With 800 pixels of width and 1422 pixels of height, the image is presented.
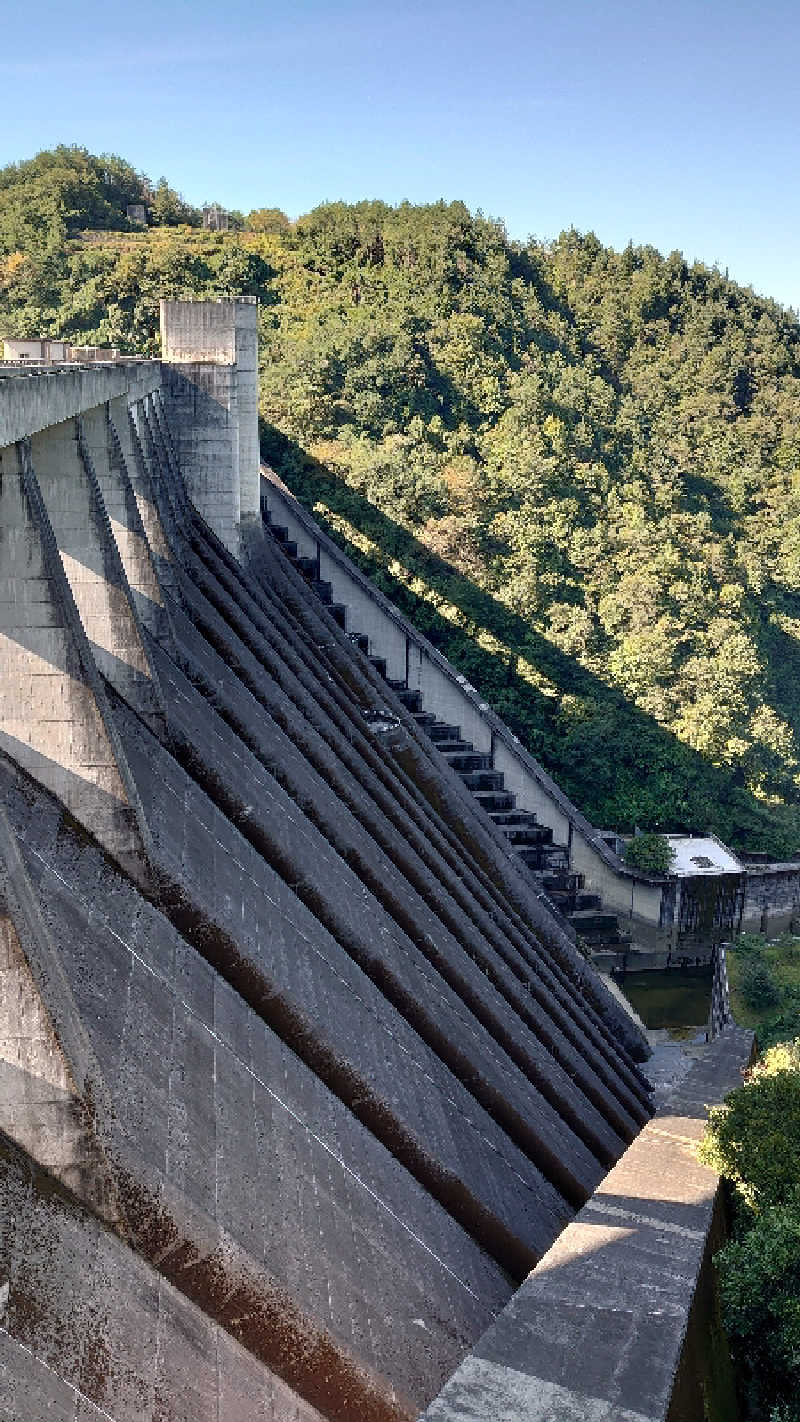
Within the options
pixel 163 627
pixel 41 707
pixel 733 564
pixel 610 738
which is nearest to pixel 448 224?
pixel 733 564

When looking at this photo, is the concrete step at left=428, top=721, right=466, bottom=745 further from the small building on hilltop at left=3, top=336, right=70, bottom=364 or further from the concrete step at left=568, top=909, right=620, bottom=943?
the small building on hilltop at left=3, top=336, right=70, bottom=364

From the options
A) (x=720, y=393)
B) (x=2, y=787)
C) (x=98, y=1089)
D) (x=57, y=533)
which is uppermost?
(x=720, y=393)

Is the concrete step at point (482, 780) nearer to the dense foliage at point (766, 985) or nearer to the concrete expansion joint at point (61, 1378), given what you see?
the dense foliage at point (766, 985)

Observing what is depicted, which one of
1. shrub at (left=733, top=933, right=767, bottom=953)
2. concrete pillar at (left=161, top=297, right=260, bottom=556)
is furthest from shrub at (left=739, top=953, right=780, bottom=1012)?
concrete pillar at (left=161, top=297, right=260, bottom=556)

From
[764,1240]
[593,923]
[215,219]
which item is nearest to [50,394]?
[764,1240]

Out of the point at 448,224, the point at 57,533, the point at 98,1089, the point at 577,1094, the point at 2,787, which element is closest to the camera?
the point at 98,1089

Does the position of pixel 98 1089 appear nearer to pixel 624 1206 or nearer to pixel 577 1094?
pixel 624 1206

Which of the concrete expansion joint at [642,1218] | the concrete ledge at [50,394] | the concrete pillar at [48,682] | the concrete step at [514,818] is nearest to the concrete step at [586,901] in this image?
the concrete step at [514,818]

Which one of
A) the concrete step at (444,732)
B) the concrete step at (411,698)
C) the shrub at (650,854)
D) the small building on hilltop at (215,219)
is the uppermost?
the small building on hilltop at (215,219)
